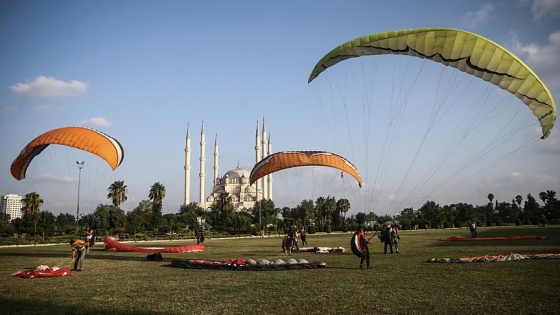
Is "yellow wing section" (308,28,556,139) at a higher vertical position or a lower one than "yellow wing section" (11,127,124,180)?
higher

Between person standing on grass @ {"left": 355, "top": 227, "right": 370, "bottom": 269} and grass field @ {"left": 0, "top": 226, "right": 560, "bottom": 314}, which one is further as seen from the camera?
person standing on grass @ {"left": 355, "top": 227, "right": 370, "bottom": 269}

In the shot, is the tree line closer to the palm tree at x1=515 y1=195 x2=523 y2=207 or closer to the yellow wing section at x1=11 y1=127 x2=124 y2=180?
the yellow wing section at x1=11 y1=127 x2=124 y2=180

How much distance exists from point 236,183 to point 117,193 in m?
69.2

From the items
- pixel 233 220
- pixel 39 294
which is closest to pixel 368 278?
pixel 39 294

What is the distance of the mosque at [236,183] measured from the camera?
326 ft

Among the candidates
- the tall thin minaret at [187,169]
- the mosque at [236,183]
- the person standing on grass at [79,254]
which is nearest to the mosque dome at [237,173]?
the mosque at [236,183]

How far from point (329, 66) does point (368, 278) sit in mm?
7219

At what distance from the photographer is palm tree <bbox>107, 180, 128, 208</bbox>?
61406mm

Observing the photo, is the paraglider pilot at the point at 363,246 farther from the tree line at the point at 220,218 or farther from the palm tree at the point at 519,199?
the palm tree at the point at 519,199

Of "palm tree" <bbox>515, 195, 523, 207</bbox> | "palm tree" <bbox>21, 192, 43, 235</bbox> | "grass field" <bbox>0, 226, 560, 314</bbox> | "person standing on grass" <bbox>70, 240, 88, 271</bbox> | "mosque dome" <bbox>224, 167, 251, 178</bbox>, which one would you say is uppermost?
"mosque dome" <bbox>224, 167, 251, 178</bbox>

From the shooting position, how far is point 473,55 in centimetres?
1189

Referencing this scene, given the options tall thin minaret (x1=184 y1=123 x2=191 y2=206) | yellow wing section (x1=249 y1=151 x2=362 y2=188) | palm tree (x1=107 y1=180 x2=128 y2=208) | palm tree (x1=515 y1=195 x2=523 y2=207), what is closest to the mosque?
tall thin minaret (x1=184 y1=123 x2=191 y2=206)

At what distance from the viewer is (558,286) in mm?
9172

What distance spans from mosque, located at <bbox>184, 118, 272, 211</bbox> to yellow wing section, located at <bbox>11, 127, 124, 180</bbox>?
7023 centimetres
